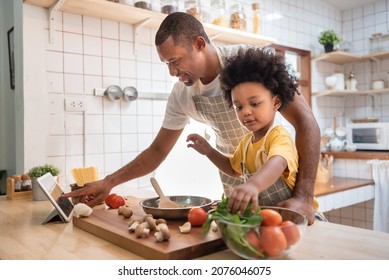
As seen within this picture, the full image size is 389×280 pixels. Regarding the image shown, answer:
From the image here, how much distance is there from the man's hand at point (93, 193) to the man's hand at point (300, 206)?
55 cm

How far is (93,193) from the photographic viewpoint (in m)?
1.09

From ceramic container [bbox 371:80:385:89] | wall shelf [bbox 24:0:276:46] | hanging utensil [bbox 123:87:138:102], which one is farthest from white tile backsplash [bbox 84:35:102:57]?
ceramic container [bbox 371:80:385:89]

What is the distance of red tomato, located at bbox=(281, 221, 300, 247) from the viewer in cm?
57

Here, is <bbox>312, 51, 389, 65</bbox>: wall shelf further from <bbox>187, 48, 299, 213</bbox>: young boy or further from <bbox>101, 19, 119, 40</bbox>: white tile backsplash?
<bbox>187, 48, 299, 213</bbox>: young boy

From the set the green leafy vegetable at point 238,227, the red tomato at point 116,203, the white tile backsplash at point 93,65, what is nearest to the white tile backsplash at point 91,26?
the white tile backsplash at point 93,65

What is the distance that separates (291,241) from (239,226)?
93mm

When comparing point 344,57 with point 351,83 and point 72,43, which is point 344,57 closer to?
point 351,83

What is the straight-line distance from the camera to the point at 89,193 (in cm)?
109

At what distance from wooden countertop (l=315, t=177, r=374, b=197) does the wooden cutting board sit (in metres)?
1.59

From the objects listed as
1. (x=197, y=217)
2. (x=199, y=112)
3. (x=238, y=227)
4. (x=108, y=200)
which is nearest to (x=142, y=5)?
(x=199, y=112)

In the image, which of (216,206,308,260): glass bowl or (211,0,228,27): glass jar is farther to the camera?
(211,0,228,27): glass jar

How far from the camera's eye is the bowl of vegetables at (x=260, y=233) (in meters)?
0.56

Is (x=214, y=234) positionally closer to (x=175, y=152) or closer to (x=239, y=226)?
(x=239, y=226)

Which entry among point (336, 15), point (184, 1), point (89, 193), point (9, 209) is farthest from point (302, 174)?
point (336, 15)
